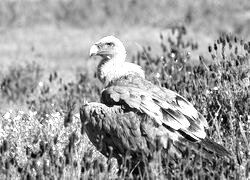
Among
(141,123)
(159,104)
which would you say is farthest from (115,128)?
(159,104)

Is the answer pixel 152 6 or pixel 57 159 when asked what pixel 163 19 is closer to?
pixel 152 6

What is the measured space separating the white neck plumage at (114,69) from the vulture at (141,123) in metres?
0.47

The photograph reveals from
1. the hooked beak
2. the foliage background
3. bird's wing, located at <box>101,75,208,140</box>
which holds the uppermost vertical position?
the hooked beak

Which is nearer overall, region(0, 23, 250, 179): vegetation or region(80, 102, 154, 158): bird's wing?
region(0, 23, 250, 179): vegetation

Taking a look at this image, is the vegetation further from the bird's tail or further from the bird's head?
the bird's head

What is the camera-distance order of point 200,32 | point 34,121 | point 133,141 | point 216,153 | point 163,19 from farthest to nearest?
point 163,19 → point 200,32 → point 34,121 → point 133,141 → point 216,153

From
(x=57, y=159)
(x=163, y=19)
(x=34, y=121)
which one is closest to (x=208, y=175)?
(x=57, y=159)

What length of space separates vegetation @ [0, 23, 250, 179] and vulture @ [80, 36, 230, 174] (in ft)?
0.42

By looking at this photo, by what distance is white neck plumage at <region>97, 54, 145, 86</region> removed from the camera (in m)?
6.28

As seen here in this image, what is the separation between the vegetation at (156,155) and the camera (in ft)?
15.3

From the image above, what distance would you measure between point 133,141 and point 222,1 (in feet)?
41.4

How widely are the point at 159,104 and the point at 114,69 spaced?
1.10 metres

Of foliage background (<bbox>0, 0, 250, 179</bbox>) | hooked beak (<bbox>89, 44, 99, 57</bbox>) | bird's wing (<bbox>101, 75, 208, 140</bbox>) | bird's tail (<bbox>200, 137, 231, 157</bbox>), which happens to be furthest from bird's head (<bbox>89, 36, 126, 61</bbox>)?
bird's tail (<bbox>200, 137, 231, 157</bbox>)

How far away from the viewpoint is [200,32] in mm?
15266
